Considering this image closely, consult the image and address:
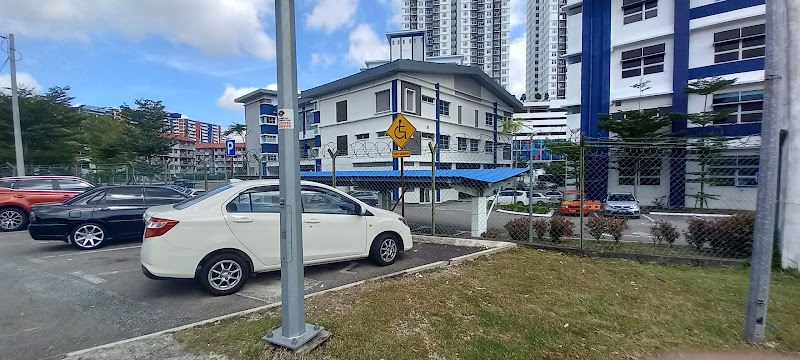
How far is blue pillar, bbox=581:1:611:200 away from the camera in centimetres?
2062

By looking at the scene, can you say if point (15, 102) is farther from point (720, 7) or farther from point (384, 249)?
point (720, 7)

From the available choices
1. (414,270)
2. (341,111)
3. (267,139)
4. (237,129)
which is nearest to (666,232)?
(414,270)

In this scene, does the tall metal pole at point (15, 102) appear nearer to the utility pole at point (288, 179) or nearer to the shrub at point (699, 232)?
the utility pole at point (288, 179)

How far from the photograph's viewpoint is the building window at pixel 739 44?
17.0 m

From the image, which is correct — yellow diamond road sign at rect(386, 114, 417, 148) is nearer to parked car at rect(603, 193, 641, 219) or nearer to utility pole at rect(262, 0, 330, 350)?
utility pole at rect(262, 0, 330, 350)

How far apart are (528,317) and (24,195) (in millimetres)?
13795

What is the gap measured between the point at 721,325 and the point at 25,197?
51.1 feet

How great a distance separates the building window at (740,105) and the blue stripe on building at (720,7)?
425 centimetres

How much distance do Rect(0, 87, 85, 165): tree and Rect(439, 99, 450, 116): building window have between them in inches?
975

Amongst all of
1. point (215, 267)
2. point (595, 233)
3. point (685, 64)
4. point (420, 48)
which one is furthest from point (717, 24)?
point (215, 267)

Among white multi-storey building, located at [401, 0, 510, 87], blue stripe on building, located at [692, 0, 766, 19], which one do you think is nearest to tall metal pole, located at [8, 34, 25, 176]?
blue stripe on building, located at [692, 0, 766, 19]

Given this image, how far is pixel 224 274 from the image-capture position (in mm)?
4434

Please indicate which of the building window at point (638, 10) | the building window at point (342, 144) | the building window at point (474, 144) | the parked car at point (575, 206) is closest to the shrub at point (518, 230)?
the parked car at point (575, 206)

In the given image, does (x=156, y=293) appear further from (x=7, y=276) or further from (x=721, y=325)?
(x=721, y=325)
